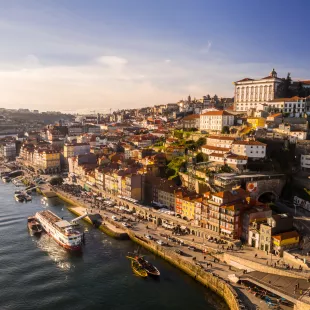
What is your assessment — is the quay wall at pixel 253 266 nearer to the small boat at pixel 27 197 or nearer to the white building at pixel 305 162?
the white building at pixel 305 162

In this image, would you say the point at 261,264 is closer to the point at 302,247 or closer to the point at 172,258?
the point at 302,247

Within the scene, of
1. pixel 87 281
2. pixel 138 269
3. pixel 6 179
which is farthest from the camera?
pixel 6 179

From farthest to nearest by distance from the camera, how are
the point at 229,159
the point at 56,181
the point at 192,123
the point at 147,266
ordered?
the point at 192,123 → the point at 56,181 → the point at 229,159 → the point at 147,266

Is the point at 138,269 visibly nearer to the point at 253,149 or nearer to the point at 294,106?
the point at 253,149

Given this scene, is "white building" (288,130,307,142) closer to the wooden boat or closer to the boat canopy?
the wooden boat

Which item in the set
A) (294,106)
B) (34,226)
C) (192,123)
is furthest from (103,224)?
(294,106)

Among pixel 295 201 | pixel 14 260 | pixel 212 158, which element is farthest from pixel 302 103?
pixel 14 260
